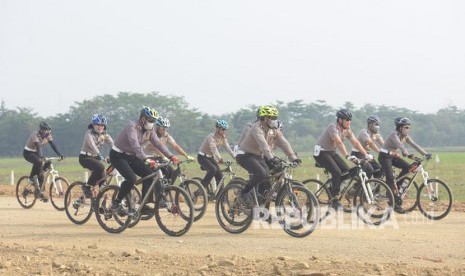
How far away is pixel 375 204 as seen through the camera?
499 inches

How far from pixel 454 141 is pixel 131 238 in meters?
141

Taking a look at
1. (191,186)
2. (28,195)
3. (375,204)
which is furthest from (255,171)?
(28,195)

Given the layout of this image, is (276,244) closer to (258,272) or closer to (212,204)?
(258,272)

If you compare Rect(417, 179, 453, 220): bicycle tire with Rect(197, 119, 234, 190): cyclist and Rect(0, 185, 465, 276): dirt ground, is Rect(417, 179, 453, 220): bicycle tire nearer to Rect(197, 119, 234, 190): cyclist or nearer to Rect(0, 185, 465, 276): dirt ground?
Rect(0, 185, 465, 276): dirt ground

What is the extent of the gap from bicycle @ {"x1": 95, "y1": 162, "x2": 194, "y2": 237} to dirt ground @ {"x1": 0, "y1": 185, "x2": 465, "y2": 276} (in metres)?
0.18

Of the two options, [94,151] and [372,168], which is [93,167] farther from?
[372,168]

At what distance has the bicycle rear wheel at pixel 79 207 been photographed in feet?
42.5

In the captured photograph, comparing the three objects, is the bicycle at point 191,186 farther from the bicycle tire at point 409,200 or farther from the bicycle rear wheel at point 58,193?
the bicycle tire at point 409,200

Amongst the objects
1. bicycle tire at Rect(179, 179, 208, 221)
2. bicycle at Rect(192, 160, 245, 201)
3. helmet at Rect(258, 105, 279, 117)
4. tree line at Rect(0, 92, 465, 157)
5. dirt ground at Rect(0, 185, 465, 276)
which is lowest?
dirt ground at Rect(0, 185, 465, 276)

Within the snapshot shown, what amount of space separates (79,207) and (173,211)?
281cm

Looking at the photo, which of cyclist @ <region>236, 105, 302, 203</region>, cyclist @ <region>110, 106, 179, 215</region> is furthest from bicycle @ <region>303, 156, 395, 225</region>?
cyclist @ <region>110, 106, 179, 215</region>

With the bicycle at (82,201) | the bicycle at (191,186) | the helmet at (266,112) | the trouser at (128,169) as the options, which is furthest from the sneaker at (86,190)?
the helmet at (266,112)

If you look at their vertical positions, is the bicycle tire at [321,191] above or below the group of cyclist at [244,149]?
below

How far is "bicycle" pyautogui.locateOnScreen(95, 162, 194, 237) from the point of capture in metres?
10.9
